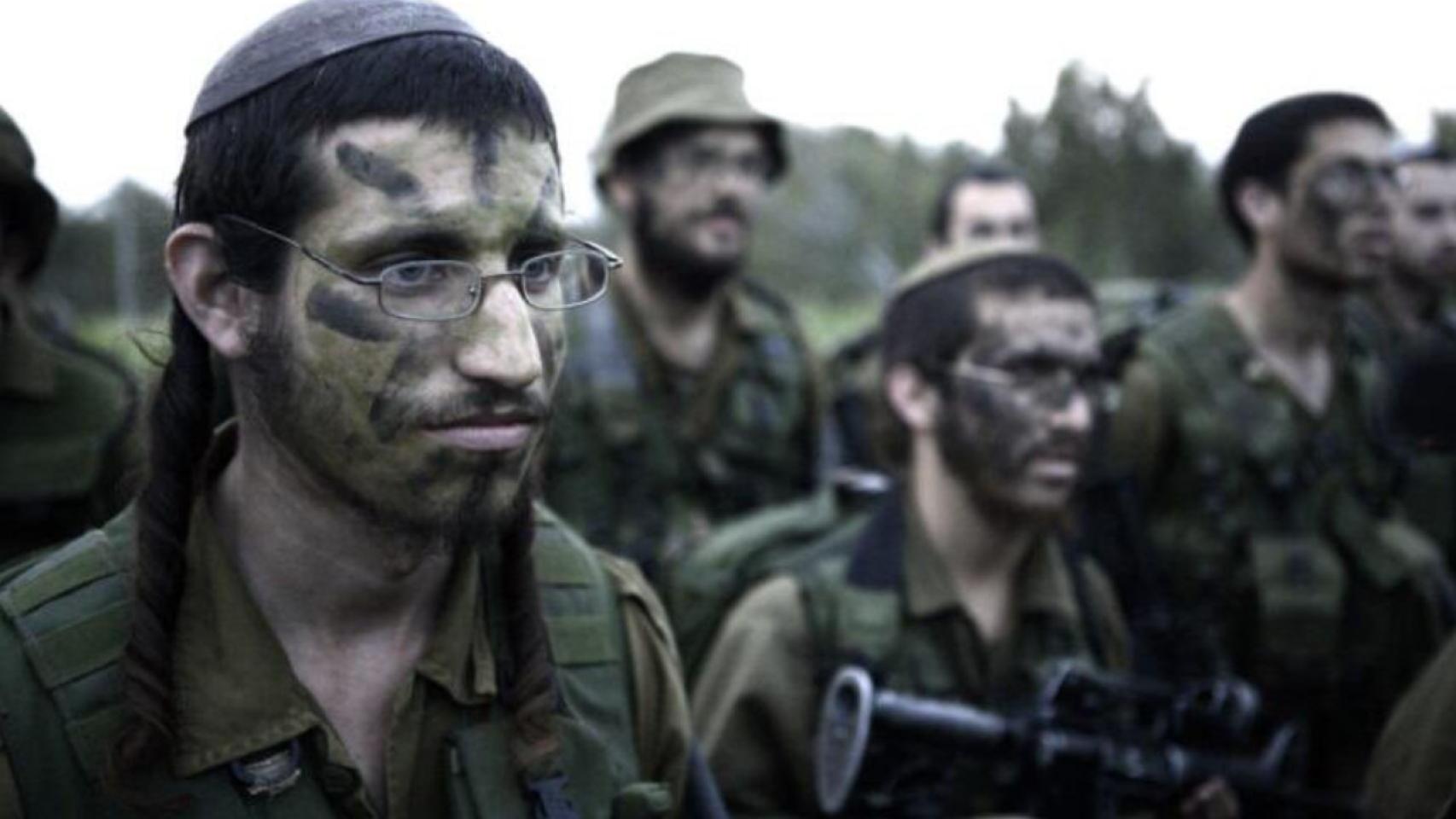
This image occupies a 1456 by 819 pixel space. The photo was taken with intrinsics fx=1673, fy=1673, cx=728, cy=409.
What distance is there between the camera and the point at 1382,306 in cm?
679

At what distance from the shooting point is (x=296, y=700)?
2.27m

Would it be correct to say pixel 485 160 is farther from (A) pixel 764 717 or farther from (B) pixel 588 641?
(A) pixel 764 717

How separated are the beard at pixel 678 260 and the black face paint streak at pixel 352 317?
383 cm

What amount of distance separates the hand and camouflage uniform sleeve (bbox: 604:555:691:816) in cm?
170

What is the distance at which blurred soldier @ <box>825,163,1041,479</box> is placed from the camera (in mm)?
6605

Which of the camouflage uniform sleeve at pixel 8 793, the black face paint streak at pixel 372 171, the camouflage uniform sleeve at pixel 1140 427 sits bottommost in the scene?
the camouflage uniform sleeve at pixel 1140 427

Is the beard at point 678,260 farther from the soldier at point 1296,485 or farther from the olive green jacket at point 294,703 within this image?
the olive green jacket at point 294,703

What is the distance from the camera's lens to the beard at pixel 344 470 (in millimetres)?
2266

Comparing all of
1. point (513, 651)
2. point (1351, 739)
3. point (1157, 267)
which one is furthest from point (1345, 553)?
point (1157, 267)

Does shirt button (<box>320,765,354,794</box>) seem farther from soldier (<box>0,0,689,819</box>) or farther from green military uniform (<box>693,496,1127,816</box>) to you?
green military uniform (<box>693,496,1127,816</box>)

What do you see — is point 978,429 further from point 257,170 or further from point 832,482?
point 257,170

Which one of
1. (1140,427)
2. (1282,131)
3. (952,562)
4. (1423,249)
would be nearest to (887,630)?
(952,562)

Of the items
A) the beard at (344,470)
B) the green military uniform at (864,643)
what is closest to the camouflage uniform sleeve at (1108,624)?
the green military uniform at (864,643)

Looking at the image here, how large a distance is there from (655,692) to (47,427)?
2026 millimetres
